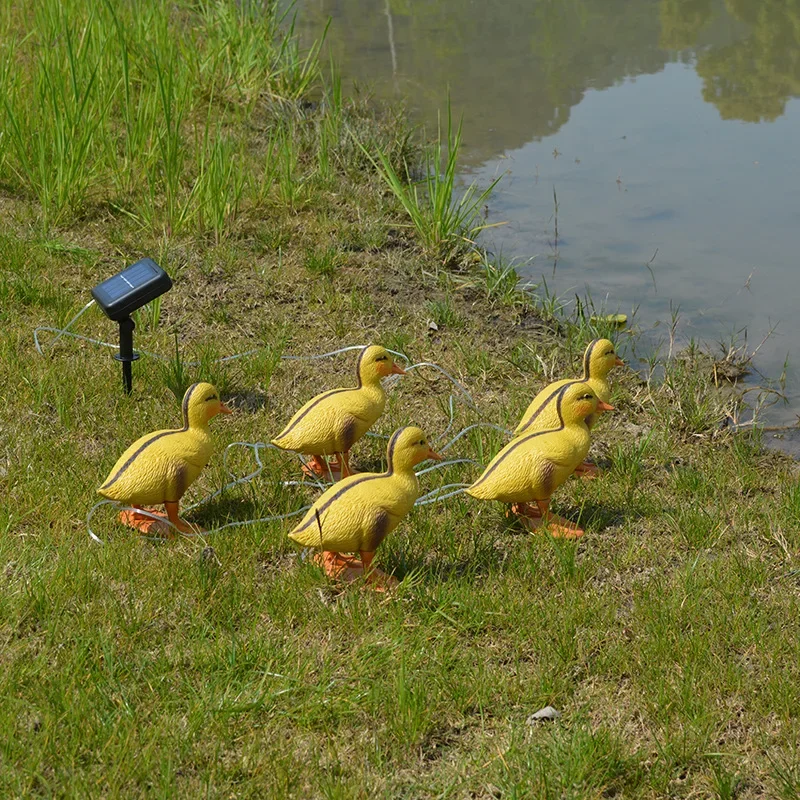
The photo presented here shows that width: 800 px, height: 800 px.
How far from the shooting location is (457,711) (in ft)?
10.2

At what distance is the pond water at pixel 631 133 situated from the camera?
234 inches

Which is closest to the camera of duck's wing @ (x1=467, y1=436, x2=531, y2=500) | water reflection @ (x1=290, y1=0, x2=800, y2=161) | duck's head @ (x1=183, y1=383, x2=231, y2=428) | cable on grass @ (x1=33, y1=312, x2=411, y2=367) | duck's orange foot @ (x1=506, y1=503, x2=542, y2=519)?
duck's wing @ (x1=467, y1=436, x2=531, y2=500)

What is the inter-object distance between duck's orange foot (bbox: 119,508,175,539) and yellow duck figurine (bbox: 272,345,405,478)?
1.54 feet

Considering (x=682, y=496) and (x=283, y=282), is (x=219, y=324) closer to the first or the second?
(x=283, y=282)

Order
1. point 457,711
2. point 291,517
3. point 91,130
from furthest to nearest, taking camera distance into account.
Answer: point 91,130
point 291,517
point 457,711

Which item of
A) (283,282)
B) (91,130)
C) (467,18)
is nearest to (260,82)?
(91,130)

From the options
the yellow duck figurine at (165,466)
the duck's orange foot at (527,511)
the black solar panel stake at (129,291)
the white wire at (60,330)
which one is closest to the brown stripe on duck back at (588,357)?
the duck's orange foot at (527,511)

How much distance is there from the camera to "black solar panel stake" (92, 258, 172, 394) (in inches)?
169

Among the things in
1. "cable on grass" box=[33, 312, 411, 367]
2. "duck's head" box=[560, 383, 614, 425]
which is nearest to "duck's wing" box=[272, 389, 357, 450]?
"duck's head" box=[560, 383, 614, 425]

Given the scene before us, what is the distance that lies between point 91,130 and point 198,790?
401 cm

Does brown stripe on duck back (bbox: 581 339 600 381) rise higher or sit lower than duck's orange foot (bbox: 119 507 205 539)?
higher

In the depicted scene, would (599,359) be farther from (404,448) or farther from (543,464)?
(404,448)

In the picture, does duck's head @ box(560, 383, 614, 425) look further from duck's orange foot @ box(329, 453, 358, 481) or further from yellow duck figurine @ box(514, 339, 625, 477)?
duck's orange foot @ box(329, 453, 358, 481)

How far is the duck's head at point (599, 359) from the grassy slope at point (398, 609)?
340 millimetres
